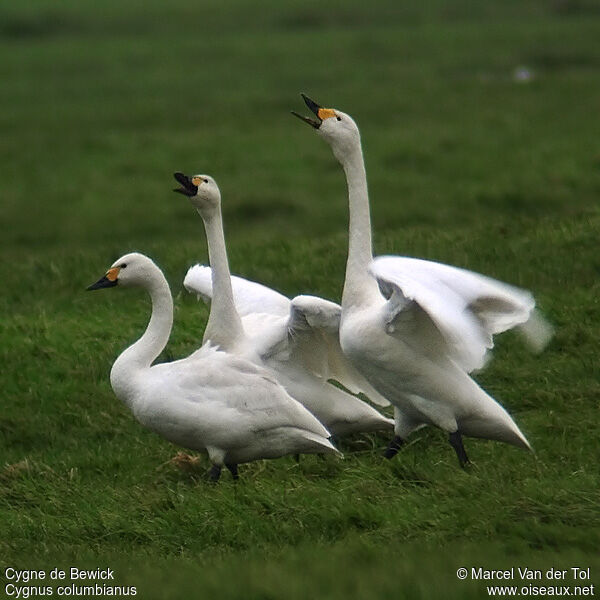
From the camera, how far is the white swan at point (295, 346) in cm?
814


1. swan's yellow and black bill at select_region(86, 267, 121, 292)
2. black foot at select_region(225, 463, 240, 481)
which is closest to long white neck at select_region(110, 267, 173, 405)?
swan's yellow and black bill at select_region(86, 267, 121, 292)

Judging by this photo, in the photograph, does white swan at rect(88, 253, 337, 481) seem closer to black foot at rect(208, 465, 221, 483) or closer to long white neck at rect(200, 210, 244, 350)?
black foot at rect(208, 465, 221, 483)

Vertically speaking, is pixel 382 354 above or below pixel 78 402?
above

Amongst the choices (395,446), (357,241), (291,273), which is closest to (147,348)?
(357,241)

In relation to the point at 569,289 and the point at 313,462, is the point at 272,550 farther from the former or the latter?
the point at 569,289

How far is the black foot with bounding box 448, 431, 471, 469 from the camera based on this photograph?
7340 mm

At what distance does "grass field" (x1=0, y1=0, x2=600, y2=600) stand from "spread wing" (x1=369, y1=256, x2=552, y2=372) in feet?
2.07

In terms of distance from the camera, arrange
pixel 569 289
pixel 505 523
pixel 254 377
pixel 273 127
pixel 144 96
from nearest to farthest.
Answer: pixel 505 523
pixel 254 377
pixel 569 289
pixel 273 127
pixel 144 96

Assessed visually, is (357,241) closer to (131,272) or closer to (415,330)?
(415,330)

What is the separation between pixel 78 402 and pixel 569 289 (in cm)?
332

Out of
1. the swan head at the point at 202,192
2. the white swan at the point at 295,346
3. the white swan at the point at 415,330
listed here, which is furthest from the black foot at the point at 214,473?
the swan head at the point at 202,192

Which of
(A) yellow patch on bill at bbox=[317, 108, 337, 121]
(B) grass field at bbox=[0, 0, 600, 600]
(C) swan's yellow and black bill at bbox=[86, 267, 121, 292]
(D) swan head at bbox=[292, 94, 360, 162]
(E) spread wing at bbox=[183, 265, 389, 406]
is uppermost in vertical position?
(A) yellow patch on bill at bbox=[317, 108, 337, 121]

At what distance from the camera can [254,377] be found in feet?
25.5

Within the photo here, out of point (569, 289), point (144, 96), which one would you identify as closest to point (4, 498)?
point (569, 289)
